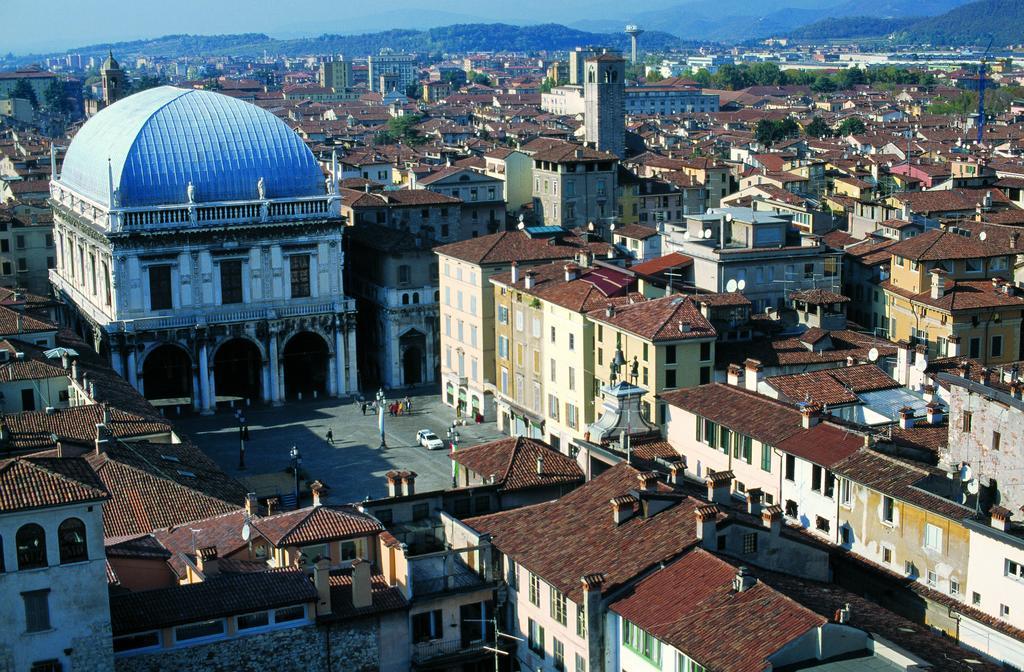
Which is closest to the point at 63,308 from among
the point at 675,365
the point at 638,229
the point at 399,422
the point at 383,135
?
the point at 399,422

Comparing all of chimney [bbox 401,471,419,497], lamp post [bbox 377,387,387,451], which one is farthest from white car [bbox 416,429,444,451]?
chimney [bbox 401,471,419,497]

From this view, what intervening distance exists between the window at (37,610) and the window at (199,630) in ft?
8.63

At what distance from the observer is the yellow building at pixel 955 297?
67.2m

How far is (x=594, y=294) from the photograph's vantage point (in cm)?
6425

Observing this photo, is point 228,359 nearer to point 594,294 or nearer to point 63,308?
point 63,308

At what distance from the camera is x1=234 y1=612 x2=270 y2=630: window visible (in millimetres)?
33716

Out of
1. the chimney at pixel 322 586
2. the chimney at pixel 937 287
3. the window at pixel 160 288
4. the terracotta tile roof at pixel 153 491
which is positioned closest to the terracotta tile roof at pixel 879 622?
the chimney at pixel 322 586

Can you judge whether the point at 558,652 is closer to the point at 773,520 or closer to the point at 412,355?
the point at 773,520

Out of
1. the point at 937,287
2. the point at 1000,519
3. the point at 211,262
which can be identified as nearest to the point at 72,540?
the point at 1000,519

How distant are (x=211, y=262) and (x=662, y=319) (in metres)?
30.2

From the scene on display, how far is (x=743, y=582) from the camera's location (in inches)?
1292

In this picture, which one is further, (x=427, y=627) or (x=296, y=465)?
(x=296, y=465)

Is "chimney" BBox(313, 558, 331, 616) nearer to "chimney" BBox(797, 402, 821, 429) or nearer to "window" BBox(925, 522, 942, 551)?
"window" BBox(925, 522, 942, 551)

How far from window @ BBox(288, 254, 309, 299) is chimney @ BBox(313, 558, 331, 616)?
162ft
